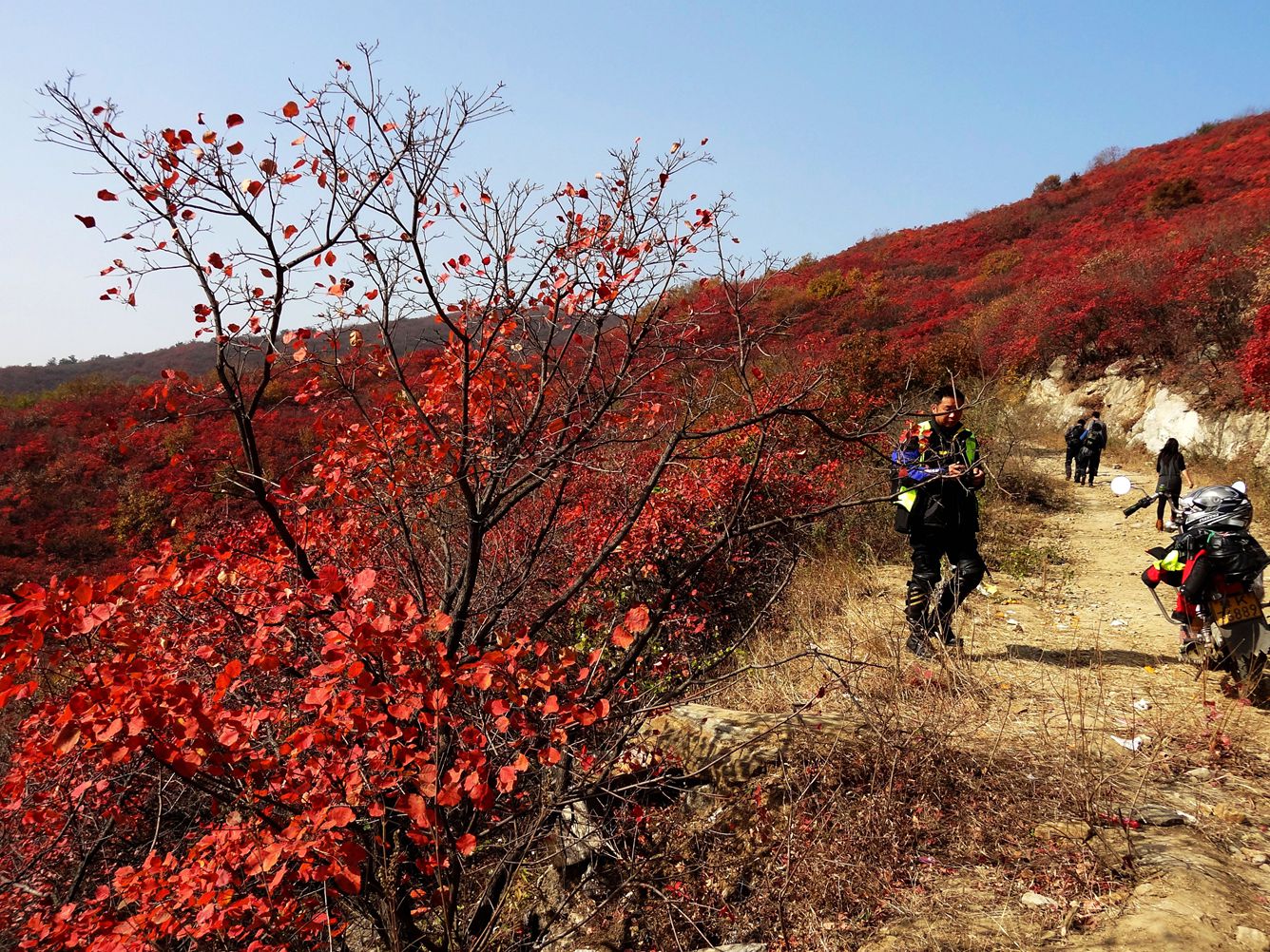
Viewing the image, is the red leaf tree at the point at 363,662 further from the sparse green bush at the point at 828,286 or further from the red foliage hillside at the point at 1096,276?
the sparse green bush at the point at 828,286

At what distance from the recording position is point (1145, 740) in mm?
3371

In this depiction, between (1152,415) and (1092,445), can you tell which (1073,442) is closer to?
(1092,445)

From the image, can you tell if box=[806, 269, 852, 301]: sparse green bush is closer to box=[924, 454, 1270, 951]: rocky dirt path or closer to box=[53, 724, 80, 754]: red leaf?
box=[924, 454, 1270, 951]: rocky dirt path

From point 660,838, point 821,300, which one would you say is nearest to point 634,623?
point 660,838

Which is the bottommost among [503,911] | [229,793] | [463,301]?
[503,911]

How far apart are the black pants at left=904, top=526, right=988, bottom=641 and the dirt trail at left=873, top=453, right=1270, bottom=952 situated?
32 centimetres

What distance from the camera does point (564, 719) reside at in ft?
9.12

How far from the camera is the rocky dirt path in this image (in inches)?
81.0

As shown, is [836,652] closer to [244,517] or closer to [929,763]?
[929,763]

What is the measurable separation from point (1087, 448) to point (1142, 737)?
940cm

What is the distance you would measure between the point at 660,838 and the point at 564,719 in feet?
3.72

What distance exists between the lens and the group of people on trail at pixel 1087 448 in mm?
10961

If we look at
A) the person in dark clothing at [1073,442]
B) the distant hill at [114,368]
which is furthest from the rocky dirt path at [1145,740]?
the distant hill at [114,368]

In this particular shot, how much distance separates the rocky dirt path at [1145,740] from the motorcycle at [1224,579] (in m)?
0.25
